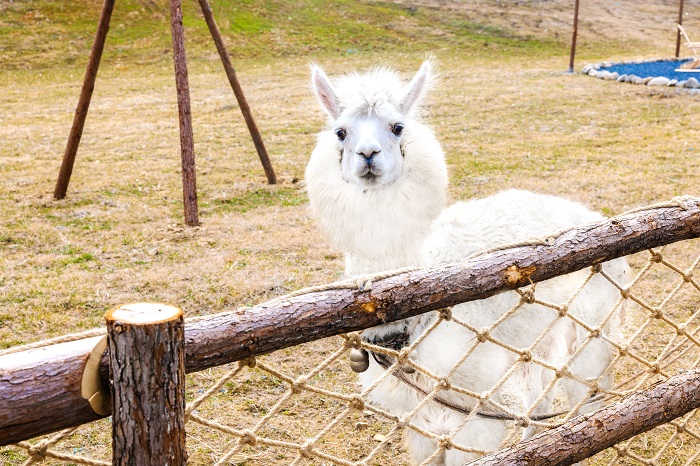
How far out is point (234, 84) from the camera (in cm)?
843

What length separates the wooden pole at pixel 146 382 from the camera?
1370 mm

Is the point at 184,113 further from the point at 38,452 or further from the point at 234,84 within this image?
the point at 38,452

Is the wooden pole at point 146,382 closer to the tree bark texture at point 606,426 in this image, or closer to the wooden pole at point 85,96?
the tree bark texture at point 606,426

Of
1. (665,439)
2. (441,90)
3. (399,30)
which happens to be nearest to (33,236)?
(665,439)

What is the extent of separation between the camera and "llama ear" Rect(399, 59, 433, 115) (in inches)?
137

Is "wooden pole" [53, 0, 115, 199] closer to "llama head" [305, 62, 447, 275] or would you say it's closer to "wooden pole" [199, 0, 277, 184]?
"wooden pole" [199, 0, 277, 184]

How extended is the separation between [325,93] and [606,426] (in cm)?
213

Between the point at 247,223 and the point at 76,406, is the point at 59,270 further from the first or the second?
the point at 76,406

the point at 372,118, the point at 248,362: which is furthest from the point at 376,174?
the point at 248,362

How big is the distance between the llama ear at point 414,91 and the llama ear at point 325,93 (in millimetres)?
349

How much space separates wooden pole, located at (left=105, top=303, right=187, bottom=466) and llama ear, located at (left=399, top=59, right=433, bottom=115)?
228cm

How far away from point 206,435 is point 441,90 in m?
14.1

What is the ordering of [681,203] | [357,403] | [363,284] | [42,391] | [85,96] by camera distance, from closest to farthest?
[42,391]
[363,284]
[357,403]
[681,203]
[85,96]

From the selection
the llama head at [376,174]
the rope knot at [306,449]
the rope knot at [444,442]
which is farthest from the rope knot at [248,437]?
the llama head at [376,174]
